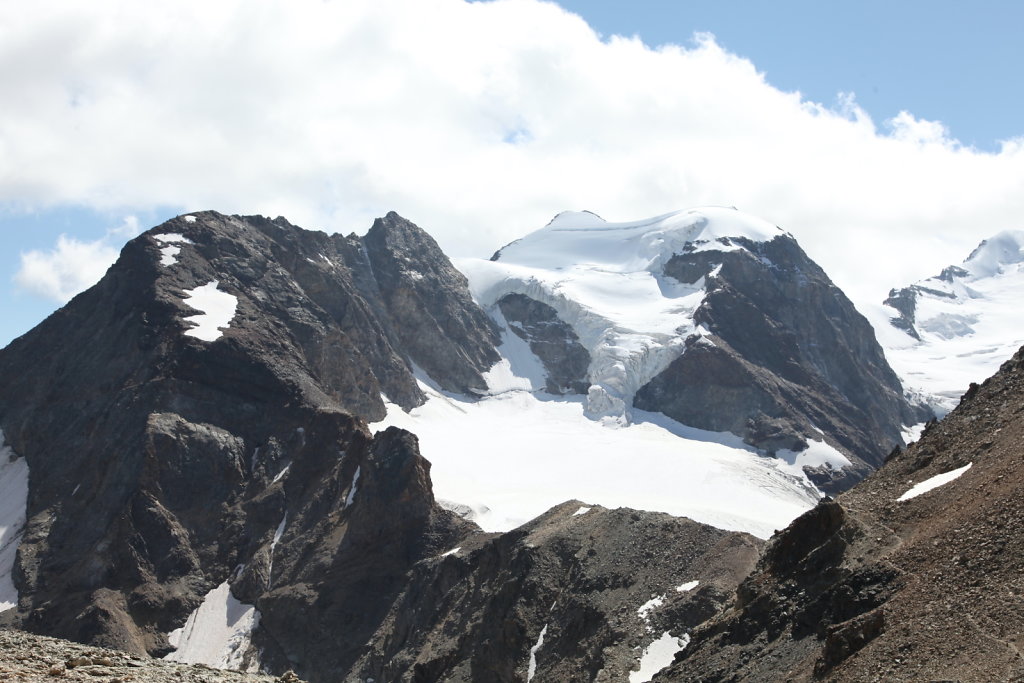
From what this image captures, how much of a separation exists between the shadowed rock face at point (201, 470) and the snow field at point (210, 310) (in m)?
1.04

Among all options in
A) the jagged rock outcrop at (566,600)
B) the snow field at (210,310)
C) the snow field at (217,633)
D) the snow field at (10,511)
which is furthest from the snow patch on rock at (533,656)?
the snow field at (210,310)

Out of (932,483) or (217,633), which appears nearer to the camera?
(932,483)

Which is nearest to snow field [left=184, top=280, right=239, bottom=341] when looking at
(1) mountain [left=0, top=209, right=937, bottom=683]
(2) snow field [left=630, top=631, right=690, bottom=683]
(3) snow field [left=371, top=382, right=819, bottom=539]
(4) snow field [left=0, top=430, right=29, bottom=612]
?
(1) mountain [left=0, top=209, right=937, bottom=683]

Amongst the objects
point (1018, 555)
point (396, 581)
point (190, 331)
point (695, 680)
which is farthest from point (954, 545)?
point (190, 331)

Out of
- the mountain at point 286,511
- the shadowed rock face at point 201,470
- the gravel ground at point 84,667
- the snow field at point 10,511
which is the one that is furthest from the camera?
the snow field at point 10,511

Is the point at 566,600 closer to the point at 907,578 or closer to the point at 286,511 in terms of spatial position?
the point at 907,578

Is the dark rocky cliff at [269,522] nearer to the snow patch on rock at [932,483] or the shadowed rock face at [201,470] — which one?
the shadowed rock face at [201,470]

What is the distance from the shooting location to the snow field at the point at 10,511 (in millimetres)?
128875

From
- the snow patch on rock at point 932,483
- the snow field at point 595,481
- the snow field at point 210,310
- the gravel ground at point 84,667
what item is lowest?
the snow patch on rock at point 932,483

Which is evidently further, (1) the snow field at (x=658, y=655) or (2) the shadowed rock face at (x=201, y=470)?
(2) the shadowed rock face at (x=201, y=470)

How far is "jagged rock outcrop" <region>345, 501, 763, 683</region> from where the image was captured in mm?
77250

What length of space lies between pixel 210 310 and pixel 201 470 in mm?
29667

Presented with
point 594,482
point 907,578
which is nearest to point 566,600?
point 907,578

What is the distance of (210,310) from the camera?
15988cm
